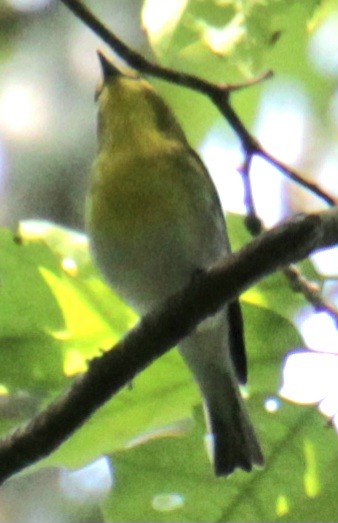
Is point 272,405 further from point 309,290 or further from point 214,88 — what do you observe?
point 214,88

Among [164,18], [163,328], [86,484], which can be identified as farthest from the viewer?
[86,484]

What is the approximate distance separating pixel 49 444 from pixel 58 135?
289 centimetres

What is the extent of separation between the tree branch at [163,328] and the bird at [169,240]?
388mm

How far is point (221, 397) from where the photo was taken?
2.20 meters

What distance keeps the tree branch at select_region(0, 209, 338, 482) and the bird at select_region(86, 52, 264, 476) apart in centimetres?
39

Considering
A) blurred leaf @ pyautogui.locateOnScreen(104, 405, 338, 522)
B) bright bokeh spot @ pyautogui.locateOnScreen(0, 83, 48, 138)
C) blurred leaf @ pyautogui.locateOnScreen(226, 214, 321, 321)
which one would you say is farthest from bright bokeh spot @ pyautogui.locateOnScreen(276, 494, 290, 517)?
bright bokeh spot @ pyautogui.locateOnScreen(0, 83, 48, 138)

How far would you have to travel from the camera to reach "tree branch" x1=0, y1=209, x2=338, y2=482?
1.31 metres

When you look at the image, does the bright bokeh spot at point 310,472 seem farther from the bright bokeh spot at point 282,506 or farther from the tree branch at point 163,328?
the tree branch at point 163,328

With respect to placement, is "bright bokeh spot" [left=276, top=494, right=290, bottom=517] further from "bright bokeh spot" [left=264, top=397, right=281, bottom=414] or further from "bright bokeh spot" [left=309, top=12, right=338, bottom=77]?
"bright bokeh spot" [left=309, top=12, right=338, bottom=77]

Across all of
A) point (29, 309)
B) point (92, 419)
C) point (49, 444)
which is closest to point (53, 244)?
point (29, 309)

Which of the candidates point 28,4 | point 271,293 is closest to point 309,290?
point 271,293

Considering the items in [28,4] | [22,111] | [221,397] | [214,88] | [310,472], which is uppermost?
[214,88]

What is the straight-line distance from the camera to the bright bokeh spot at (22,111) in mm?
4207

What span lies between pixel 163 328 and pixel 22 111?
303 cm
